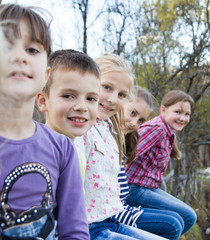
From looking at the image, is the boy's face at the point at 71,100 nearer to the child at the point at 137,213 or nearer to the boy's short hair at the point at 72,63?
the boy's short hair at the point at 72,63

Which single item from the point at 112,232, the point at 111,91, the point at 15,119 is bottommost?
the point at 112,232

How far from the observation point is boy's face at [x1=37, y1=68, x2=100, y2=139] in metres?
1.40

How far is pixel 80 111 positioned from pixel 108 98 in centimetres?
51

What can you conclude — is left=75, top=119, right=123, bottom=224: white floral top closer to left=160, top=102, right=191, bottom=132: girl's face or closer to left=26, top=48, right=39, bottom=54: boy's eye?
left=26, top=48, right=39, bottom=54: boy's eye

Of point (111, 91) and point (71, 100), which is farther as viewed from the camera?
point (111, 91)

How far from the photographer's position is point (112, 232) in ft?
5.33

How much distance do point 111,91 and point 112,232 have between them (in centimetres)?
92

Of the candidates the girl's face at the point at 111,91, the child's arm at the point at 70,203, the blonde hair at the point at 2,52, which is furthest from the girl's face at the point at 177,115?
the blonde hair at the point at 2,52

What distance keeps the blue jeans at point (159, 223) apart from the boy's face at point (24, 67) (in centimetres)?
160

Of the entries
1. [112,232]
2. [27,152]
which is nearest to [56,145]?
[27,152]

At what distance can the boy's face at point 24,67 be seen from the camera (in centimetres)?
83

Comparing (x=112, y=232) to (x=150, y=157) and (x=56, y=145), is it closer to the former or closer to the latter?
(x=56, y=145)

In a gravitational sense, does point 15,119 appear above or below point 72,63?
below

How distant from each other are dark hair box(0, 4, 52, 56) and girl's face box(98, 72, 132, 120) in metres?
0.96
